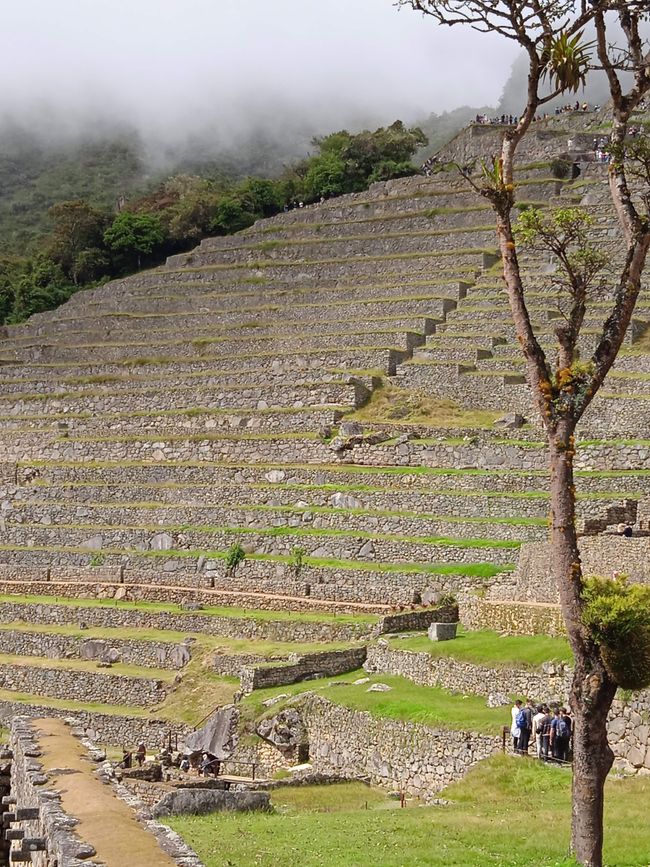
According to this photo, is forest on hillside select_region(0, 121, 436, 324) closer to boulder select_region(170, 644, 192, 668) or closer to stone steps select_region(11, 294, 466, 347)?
stone steps select_region(11, 294, 466, 347)

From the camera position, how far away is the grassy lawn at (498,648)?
22.0 metres

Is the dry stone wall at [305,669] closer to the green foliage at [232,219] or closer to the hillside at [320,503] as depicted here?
the hillside at [320,503]

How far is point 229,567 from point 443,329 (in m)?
12.0

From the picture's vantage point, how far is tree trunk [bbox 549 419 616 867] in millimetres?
12844

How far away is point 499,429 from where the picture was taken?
35844mm

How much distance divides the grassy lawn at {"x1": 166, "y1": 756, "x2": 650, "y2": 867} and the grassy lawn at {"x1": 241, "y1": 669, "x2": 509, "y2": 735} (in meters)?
1.53

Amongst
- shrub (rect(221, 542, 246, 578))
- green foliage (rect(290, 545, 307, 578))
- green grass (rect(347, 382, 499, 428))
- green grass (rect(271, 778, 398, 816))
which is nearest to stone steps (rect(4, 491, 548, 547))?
green foliage (rect(290, 545, 307, 578))

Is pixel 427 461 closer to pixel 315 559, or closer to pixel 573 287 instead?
pixel 315 559

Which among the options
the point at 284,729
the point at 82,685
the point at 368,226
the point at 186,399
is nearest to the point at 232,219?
the point at 368,226

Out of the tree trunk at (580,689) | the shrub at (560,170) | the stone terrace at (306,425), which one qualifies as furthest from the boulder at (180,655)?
the shrub at (560,170)

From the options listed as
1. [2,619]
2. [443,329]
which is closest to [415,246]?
[443,329]

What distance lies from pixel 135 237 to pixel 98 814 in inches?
2253

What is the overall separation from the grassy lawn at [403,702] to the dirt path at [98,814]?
6.13m

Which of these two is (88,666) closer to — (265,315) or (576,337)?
(265,315)
